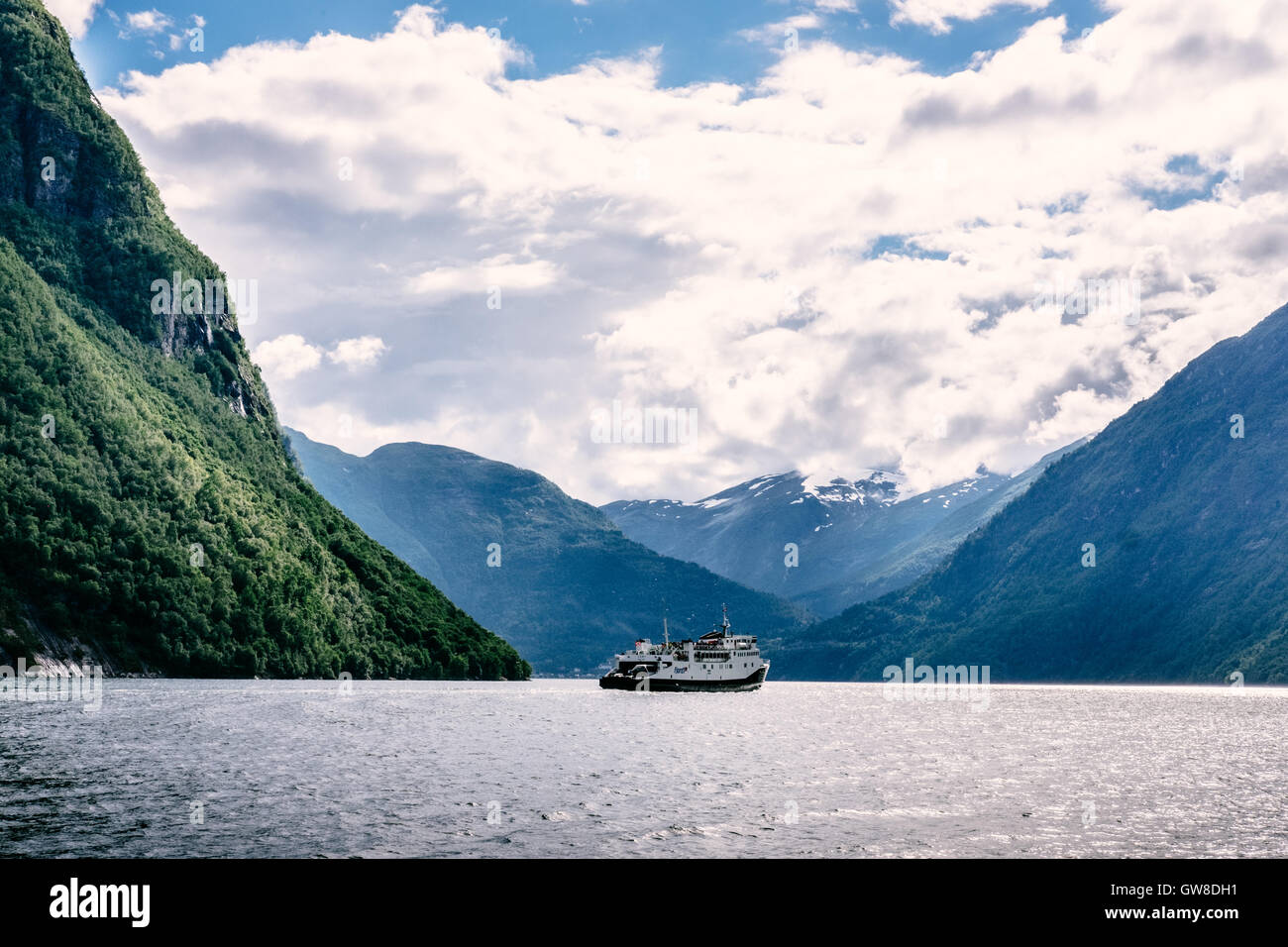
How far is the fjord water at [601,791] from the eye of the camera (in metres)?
53.4

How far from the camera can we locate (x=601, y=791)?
74.9 meters

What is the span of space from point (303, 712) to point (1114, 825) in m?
126

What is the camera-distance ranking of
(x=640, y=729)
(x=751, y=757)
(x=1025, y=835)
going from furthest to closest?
(x=640, y=729) < (x=751, y=757) < (x=1025, y=835)

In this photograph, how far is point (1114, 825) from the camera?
62531 millimetres

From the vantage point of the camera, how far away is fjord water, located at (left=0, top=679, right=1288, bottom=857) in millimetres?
53406
